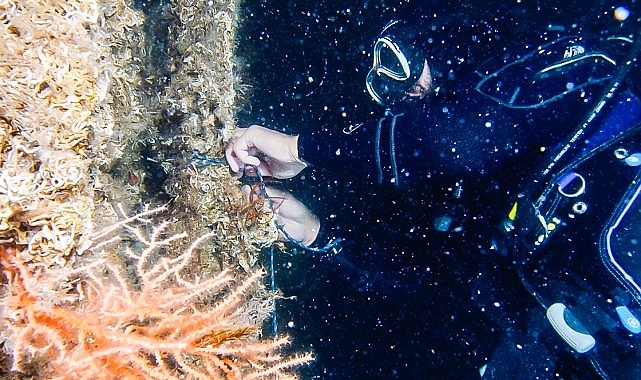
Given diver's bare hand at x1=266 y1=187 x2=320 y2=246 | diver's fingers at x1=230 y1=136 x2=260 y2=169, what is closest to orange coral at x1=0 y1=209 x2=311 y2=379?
diver's fingers at x1=230 y1=136 x2=260 y2=169

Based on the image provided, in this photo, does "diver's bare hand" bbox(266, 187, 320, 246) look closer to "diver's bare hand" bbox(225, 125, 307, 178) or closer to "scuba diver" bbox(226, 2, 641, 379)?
"scuba diver" bbox(226, 2, 641, 379)

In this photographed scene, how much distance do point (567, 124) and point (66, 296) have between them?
2.63 metres

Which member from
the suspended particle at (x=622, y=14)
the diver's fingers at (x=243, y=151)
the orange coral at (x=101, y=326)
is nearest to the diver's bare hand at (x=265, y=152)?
the diver's fingers at (x=243, y=151)

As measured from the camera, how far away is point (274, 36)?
5.97m

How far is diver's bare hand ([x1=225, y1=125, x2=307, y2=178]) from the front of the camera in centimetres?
266

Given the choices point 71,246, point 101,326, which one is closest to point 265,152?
point 71,246

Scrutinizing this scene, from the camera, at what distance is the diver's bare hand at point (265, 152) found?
2664mm

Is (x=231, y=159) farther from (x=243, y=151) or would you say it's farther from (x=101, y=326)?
(x=101, y=326)

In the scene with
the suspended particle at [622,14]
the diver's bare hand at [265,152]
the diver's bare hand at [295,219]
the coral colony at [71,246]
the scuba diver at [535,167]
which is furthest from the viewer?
the diver's bare hand at [295,219]

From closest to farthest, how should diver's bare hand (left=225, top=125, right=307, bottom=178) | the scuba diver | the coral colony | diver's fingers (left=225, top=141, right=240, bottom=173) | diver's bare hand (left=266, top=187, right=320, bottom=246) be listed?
the coral colony
the scuba diver
diver's bare hand (left=225, top=125, right=307, bottom=178)
diver's fingers (left=225, top=141, right=240, bottom=173)
diver's bare hand (left=266, top=187, right=320, bottom=246)

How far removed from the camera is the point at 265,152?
8.98 ft

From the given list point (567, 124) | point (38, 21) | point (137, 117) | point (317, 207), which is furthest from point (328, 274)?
point (38, 21)

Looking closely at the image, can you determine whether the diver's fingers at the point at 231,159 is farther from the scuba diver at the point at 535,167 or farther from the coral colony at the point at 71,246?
the coral colony at the point at 71,246

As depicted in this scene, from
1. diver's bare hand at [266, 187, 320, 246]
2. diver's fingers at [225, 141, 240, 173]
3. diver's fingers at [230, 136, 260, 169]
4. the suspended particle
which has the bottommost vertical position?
diver's bare hand at [266, 187, 320, 246]
